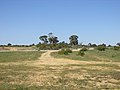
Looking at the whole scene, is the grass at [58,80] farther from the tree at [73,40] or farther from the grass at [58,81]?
the tree at [73,40]

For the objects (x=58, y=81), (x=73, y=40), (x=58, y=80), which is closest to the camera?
(x=58, y=81)

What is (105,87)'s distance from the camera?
64.5ft

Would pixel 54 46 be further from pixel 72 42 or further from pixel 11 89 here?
pixel 11 89

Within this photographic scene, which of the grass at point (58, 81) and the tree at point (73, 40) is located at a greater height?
the tree at point (73, 40)

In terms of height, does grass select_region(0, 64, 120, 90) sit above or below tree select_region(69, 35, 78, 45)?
below

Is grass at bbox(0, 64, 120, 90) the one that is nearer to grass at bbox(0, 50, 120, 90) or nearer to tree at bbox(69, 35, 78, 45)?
grass at bbox(0, 50, 120, 90)

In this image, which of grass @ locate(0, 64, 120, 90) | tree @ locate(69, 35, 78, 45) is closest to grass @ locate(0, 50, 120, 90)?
grass @ locate(0, 64, 120, 90)

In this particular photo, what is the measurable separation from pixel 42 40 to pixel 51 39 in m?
6.35

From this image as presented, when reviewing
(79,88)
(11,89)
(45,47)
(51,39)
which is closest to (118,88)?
(79,88)

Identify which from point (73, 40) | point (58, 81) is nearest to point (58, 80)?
point (58, 81)

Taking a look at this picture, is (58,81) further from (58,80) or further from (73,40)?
(73,40)

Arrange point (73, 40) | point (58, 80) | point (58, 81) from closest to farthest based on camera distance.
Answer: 1. point (58, 81)
2. point (58, 80)
3. point (73, 40)

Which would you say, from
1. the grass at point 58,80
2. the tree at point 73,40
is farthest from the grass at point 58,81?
the tree at point 73,40

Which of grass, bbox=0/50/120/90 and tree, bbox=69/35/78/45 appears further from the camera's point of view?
tree, bbox=69/35/78/45
